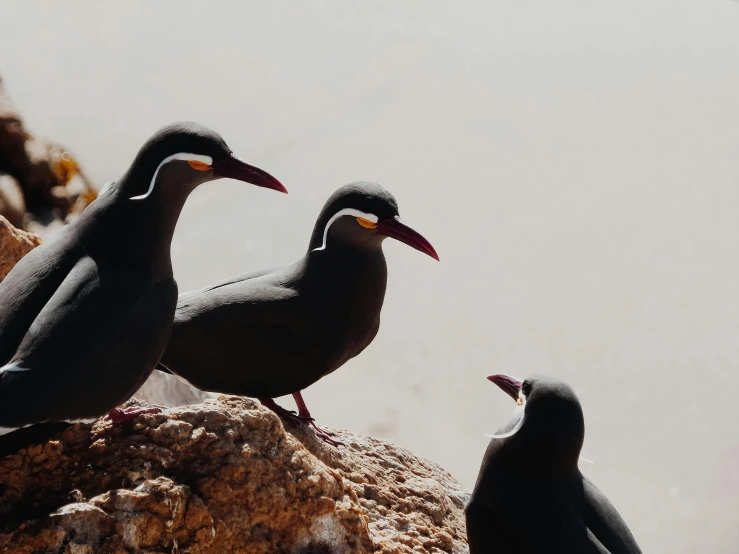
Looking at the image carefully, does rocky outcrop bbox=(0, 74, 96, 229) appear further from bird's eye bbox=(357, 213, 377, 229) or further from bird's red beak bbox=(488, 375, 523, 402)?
bird's red beak bbox=(488, 375, 523, 402)

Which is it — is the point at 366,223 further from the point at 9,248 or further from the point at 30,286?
the point at 30,286

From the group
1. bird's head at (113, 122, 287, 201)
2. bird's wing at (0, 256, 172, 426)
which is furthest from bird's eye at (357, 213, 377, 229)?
bird's wing at (0, 256, 172, 426)

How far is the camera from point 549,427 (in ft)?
14.3

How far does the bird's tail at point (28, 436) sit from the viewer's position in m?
3.63

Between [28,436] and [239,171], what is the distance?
4.74 feet

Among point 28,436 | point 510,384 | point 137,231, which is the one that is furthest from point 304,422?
point 28,436

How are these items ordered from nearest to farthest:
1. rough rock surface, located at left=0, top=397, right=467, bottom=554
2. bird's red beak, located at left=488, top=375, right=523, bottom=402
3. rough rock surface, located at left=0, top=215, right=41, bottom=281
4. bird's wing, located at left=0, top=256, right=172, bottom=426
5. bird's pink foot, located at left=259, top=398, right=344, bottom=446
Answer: rough rock surface, located at left=0, top=397, right=467, bottom=554 < bird's wing, located at left=0, top=256, right=172, bottom=426 < bird's red beak, located at left=488, top=375, right=523, bottom=402 < bird's pink foot, located at left=259, top=398, right=344, bottom=446 < rough rock surface, located at left=0, top=215, right=41, bottom=281

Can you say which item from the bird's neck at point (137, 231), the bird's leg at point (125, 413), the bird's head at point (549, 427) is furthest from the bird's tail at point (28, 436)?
the bird's head at point (549, 427)

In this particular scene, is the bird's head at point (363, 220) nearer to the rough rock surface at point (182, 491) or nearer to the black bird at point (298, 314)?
the black bird at point (298, 314)

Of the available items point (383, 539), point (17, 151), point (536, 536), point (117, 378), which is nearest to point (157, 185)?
point (117, 378)

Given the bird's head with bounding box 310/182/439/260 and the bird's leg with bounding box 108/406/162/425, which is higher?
the bird's head with bounding box 310/182/439/260

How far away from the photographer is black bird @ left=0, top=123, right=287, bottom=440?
366cm

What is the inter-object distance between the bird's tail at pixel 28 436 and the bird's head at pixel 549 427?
1931 millimetres

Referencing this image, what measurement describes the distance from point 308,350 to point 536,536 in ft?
5.12
